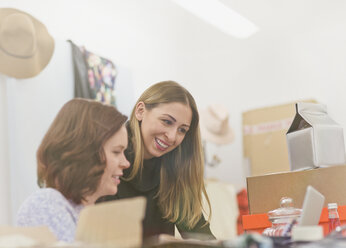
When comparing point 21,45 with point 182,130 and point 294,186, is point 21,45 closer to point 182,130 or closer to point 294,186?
point 182,130

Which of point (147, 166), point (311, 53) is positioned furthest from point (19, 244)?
point (311, 53)

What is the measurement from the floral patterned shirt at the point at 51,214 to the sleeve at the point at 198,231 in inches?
22.2

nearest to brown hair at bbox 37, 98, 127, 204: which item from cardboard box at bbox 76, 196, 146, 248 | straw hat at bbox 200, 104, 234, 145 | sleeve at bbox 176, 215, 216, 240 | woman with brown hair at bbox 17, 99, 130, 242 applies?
woman with brown hair at bbox 17, 99, 130, 242

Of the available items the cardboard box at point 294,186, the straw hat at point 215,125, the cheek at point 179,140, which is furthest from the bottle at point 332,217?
the straw hat at point 215,125

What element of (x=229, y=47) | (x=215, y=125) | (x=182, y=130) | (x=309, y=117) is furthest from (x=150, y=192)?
(x=229, y=47)

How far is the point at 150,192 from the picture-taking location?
1.67 meters

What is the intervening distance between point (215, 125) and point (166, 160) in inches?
82.8

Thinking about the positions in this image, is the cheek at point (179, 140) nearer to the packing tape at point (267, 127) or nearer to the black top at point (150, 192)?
the black top at point (150, 192)

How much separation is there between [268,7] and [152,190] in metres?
2.55

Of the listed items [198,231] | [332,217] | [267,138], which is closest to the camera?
[332,217]

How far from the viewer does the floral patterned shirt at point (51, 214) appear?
117 centimetres

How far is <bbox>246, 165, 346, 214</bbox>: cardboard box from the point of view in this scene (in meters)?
1.76

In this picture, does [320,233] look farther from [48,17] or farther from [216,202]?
[216,202]

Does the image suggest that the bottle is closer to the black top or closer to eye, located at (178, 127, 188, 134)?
the black top
